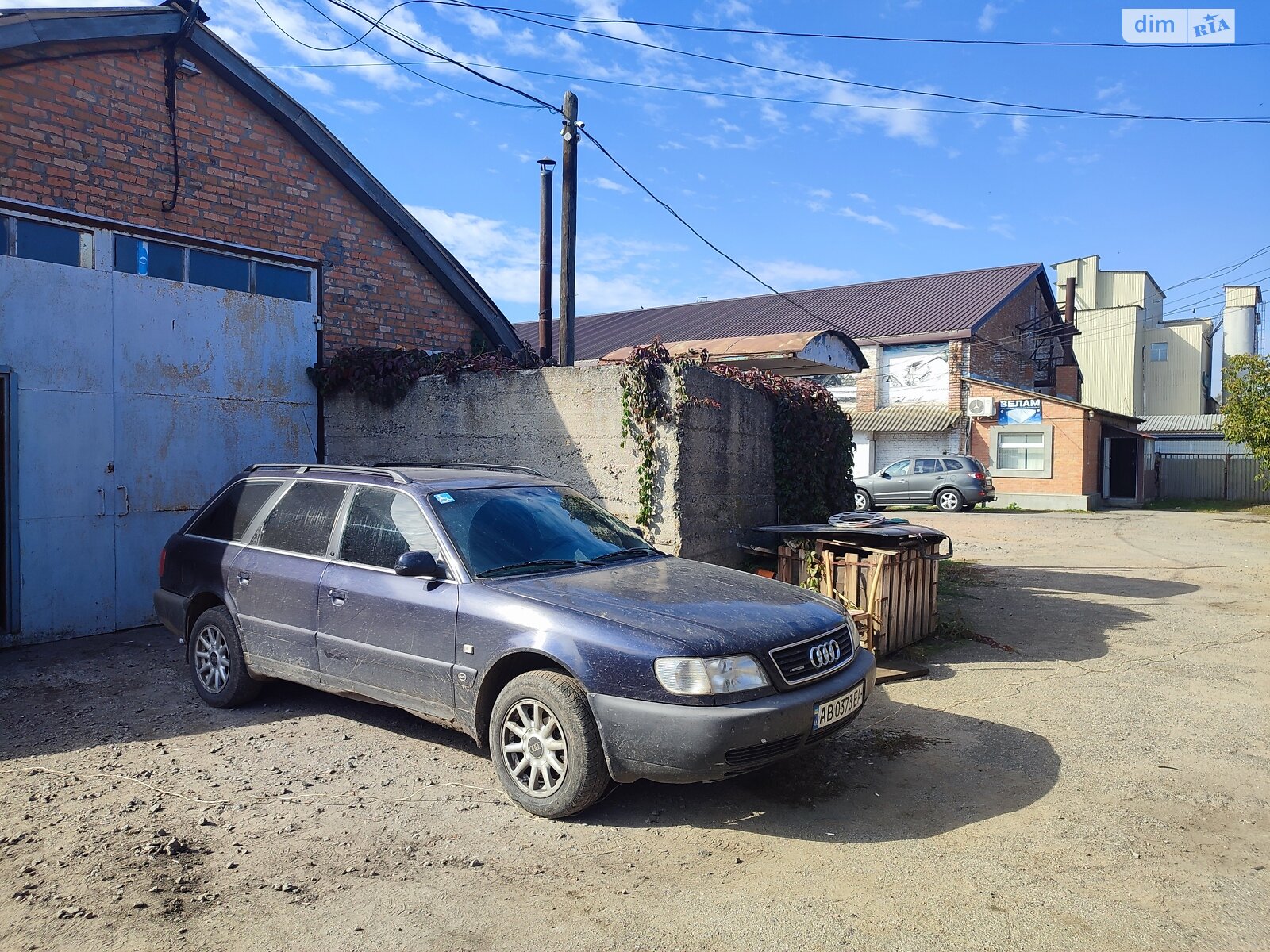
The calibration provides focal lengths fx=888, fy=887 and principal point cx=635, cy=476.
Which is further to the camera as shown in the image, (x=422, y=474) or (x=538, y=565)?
(x=422, y=474)

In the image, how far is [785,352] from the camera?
9.63 meters

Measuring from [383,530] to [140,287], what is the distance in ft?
16.0

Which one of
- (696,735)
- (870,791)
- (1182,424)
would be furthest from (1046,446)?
(696,735)

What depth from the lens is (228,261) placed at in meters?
9.05

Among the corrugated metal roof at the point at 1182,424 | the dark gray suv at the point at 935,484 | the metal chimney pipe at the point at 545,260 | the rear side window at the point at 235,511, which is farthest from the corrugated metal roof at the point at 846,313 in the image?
the rear side window at the point at 235,511

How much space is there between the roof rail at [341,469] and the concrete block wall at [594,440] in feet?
8.14

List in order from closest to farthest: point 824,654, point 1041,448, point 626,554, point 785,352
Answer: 1. point 824,654
2. point 626,554
3. point 785,352
4. point 1041,448

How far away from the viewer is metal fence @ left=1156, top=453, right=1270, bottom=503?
A: 94.1 ft

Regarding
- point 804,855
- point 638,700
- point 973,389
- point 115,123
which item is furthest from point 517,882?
→ point 973,389

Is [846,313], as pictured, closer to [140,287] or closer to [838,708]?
[140,287]

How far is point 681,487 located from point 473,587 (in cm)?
325

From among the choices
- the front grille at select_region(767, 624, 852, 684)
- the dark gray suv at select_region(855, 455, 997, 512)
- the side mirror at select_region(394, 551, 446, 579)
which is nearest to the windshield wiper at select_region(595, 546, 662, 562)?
the side mirror at select_region(394, 551, 446, 579)

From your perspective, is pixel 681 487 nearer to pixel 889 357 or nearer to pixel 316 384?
pixel 316 384

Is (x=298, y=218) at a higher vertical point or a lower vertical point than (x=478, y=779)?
higher
